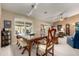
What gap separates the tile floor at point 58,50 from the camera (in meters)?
2.94

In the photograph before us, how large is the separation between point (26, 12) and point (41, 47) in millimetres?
887

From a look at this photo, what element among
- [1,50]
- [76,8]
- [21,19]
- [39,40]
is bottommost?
[1,50]

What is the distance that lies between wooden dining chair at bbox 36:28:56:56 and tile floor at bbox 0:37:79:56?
0.32ft

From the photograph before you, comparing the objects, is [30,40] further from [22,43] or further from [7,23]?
[7,23]

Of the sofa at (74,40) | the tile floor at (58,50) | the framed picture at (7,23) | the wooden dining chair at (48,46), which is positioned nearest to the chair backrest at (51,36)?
the wooden dining chair at (48,46)

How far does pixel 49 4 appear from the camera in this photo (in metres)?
2.94

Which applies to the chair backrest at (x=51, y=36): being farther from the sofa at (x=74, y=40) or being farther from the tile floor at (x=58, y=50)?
the sofa at (x=74, y=40)

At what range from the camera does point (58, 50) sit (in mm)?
3025

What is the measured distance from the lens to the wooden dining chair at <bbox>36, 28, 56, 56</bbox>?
2.99 meters

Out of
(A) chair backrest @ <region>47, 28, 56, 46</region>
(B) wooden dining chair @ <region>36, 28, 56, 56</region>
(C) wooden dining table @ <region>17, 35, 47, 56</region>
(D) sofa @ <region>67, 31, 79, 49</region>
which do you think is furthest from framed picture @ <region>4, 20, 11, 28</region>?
(D) sofa @ <region>67, 31, 79, 49</region>

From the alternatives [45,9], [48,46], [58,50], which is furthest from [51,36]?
[45,9]

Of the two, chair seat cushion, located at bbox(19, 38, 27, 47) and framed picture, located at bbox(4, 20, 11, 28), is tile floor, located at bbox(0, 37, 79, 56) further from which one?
framed picture, located at bbox(4, 20, 11, 28)

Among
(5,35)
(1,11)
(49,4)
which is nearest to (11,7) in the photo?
(1,11)

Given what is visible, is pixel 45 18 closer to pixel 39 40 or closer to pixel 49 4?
pixel 49 4
